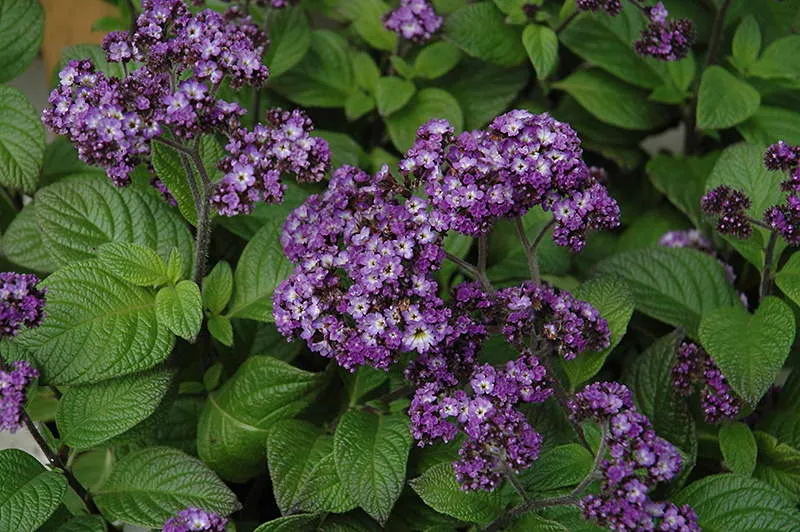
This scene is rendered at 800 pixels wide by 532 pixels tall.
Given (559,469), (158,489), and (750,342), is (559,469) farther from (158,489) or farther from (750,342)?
(158,489)

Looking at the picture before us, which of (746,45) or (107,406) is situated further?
(746,45)

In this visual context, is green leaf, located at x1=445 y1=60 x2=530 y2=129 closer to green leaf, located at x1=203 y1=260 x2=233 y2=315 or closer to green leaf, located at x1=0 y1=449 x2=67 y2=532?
green leaf, located at x1=203 y1=260 x2=233 y2=315

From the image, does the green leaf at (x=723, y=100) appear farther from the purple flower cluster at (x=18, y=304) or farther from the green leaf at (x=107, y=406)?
the purple flower cluster at (x=18, y=304)

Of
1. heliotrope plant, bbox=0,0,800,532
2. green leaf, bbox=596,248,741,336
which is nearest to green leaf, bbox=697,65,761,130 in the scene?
heliotrope plant, bbox=0,0,800,532

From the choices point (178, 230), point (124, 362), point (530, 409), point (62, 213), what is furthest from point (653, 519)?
point (62, 213)

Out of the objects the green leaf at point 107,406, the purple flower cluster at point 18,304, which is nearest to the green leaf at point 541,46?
the green leaf at point 107,406

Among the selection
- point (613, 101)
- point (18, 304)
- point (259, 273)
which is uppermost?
point (18, 304)

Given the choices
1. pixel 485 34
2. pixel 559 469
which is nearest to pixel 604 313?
pixel 559 469
